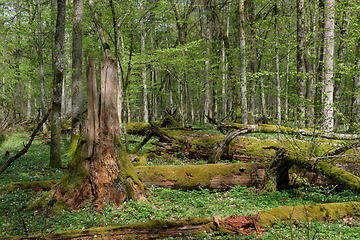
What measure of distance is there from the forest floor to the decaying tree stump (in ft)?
1.03

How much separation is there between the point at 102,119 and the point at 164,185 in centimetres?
282

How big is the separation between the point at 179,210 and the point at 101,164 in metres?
2.25

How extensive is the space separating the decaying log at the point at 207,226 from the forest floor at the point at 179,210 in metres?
0.12

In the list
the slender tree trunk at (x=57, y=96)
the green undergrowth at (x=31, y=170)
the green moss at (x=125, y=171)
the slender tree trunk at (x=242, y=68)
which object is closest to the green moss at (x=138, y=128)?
the slender tree trunk at (x=242, y=68)

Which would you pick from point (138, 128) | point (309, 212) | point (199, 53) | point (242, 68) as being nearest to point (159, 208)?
point (309, 212)

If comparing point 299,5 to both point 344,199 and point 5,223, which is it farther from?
point 5,223

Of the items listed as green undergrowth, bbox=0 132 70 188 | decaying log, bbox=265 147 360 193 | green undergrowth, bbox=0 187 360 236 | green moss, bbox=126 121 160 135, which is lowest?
green undergrowth, bbox=0 187 360 236

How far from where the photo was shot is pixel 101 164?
5.34 meters

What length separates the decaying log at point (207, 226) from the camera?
319 cm

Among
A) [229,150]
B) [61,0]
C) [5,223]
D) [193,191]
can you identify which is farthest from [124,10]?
[5,223]

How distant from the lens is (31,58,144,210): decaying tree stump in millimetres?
5090

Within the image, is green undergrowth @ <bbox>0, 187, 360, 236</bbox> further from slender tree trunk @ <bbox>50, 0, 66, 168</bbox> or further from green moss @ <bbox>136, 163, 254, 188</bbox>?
slender tree trunk @ <bbox>50, 0, 66, 168</bbox>

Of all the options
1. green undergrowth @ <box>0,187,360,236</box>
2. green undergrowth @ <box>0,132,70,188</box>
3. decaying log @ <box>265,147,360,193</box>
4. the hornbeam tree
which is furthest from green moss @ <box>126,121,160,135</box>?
decaying log @ <box>265,147,360,193</box>

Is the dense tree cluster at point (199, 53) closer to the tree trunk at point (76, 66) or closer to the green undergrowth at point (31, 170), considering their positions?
the tree trunk at point (76, 66)
